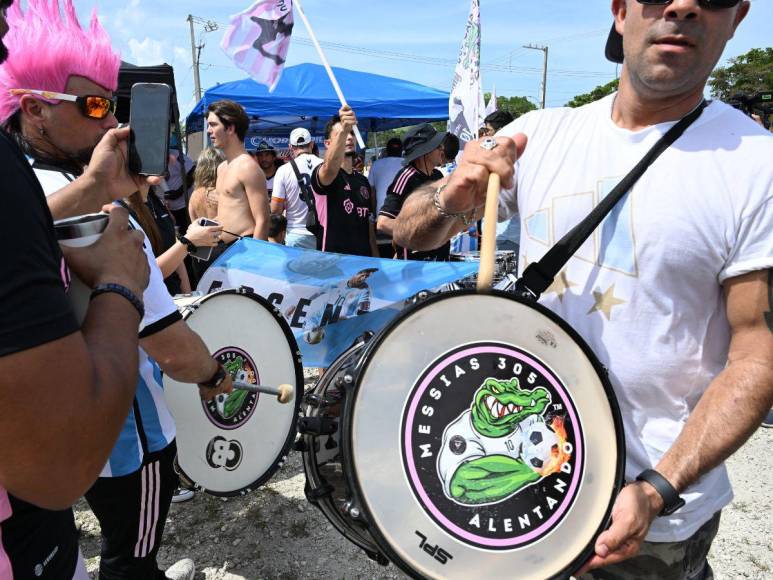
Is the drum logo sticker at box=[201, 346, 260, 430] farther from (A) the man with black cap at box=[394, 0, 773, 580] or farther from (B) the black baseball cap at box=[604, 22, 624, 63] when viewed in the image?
(B) the black baseball cap at box=[604, 22, 624, 63]

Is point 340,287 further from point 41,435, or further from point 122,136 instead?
point 41,435

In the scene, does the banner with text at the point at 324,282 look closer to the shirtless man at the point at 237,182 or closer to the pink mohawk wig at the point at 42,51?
the shirtless man at the point at 237,182

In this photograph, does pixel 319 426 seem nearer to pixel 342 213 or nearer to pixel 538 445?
pixel 538 445

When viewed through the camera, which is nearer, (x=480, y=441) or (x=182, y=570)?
(x=480, y=441)

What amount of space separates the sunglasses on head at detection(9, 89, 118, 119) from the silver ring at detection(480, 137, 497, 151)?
1288 mm

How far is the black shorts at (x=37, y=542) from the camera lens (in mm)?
1033

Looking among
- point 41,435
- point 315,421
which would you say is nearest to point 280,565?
point 315,421

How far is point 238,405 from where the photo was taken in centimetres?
245

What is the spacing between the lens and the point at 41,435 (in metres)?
0.77

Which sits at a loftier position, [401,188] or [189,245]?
[401,188]

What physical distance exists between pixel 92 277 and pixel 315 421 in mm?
566

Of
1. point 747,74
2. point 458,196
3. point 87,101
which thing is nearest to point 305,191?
point 87,101

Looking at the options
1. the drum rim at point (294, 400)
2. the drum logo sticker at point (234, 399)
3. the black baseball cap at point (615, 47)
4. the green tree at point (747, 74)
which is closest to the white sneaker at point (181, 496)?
the drum rim at point (294, 400)

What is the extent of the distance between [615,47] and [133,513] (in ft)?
6.91
